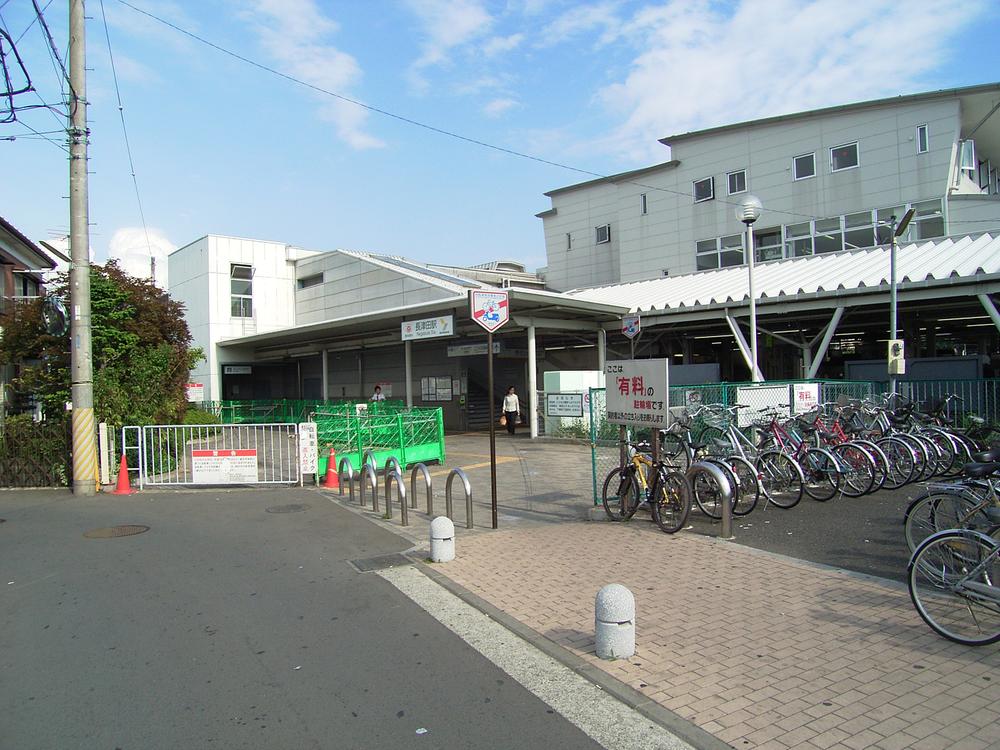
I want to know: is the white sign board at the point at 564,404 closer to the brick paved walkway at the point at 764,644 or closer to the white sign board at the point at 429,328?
the white sign board at the point at 429,328

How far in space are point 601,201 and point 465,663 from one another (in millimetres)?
34977

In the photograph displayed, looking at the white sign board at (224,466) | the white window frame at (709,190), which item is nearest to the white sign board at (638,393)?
the white sign board at (224,466)

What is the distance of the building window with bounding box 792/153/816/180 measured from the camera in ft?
86.0

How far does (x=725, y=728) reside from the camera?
343cm

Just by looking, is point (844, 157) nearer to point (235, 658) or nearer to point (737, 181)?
point (737, 181)

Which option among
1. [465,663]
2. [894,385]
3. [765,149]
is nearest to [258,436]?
[465,663]

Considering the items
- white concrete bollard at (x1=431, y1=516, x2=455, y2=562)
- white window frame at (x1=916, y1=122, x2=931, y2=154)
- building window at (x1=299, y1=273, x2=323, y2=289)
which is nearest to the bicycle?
white concrete bollard at (x1=431, y1=516, x2=455, y2=562)

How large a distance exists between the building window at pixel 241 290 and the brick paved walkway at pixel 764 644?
31.9 m

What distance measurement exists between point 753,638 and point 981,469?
242cm

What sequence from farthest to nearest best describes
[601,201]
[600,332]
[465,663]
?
[601,201]
[600,332]
[465,663]

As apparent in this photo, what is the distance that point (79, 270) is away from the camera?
40.7ft

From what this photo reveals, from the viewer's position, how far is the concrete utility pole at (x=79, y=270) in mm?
12227

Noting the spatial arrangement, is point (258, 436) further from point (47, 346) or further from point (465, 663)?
point (465, 663)

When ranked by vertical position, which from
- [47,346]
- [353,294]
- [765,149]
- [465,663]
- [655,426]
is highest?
[765,149]
